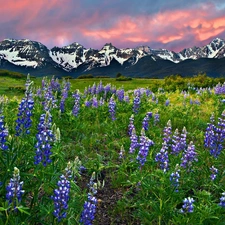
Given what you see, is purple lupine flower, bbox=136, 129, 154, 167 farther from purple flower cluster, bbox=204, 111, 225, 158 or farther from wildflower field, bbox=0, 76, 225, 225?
purple flower cluster, bbox=204, 111, 225, 158

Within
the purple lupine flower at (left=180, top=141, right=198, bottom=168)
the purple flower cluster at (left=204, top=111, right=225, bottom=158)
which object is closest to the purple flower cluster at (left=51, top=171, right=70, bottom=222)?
the purple lupine flower at (left=180, top=141, right=198, bottom=168)

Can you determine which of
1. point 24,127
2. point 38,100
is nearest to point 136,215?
point 24,127

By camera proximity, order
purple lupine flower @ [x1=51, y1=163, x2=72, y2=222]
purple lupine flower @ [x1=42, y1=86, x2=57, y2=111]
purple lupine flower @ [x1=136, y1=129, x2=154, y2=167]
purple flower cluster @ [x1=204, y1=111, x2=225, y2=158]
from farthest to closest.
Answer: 1. purple lupine flower @ [x1=42, y1=86, x2=57, y2=111]
2. purple flower cluster @ [x1=204, y1=111, x2=225, y2=158]
3. purple lupine flower @ [x1=136, y1=129, x2=154, y2=167]
4. purple lupine flower @ [x1=51, y1=163, x2=72, y2=222]

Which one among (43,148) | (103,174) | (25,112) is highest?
(25,112)

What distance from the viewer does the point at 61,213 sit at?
2.91 meters

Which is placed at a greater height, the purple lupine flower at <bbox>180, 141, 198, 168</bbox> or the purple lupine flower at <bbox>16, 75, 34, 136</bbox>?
the purple lupine flower at <bbox>16, 75, 34, 136</bbox>

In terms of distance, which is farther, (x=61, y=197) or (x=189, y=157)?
(x=189, y=157)

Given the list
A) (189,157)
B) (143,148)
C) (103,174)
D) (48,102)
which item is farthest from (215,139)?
(48,102)

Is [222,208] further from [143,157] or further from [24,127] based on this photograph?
[24,127]

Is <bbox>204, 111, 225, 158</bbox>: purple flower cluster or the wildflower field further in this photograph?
<bbox>204, 111, 225, 158</bbox>: purple flower cluster

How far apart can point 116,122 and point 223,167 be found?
3.22 metres

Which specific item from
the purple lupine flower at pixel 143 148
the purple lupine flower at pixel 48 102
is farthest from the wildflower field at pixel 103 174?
the purple lupine flower at pixel 48 102

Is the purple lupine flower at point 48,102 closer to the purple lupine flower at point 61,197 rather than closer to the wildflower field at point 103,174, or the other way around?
the wildflower field at point 103,174

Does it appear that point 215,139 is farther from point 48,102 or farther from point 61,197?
point 61,197
